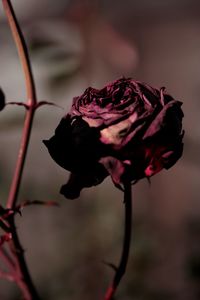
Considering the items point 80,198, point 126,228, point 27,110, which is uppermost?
point 27,110

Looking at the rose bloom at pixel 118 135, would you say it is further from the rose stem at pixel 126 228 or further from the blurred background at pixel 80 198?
the blurred background at pixel 80 198

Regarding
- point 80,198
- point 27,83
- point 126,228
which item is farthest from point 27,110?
point 80,198

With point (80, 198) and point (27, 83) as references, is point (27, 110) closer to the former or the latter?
point (27, 83)

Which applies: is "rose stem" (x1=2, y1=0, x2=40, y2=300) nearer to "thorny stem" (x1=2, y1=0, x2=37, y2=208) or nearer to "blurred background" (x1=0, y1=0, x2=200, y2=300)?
"thorny stem" (x1=2, y1=0, x2=37, y2=208)

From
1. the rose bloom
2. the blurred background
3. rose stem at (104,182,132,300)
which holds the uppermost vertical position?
the rose bloom

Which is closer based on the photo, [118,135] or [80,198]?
[118,135]

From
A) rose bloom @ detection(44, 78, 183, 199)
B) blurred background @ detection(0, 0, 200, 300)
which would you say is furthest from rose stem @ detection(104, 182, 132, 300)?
blurred background @ detection(0, 0, 200, 300)

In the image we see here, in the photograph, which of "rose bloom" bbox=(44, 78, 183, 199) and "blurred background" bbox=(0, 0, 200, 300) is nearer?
"rose bloom" bbox=(44, 78, 183, 199)

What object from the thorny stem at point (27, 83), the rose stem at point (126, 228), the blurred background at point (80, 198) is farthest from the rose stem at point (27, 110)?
the blurred background at point (80, 198)

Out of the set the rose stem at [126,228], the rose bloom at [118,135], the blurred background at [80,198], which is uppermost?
the rose bloom at [118,135]
